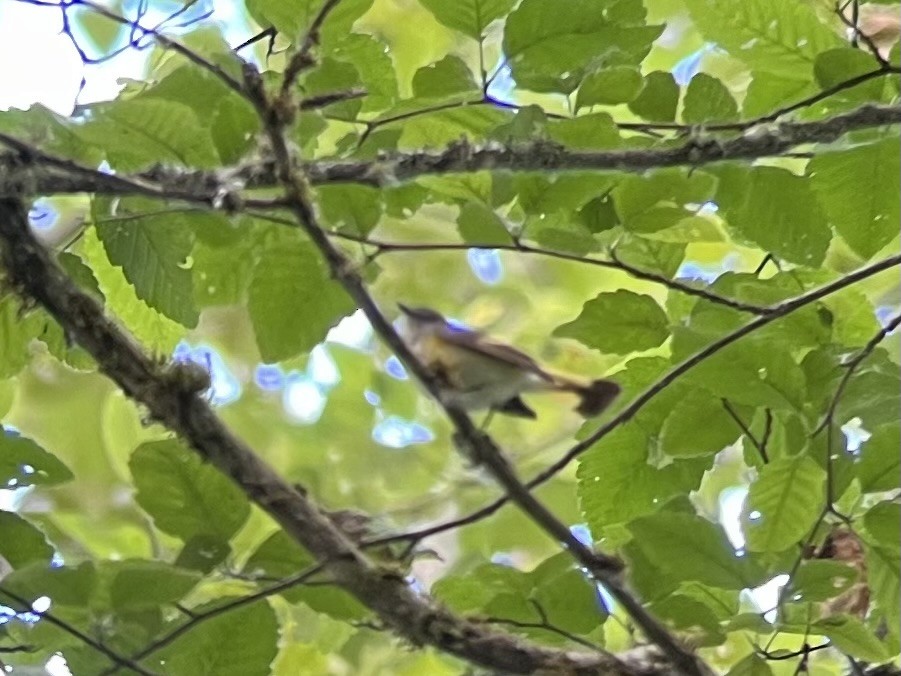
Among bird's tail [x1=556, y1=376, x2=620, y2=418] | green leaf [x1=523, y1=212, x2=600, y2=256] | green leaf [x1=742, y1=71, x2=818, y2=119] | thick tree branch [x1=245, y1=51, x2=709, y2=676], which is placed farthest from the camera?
green leaf [x1=742, y1=71, x2=818, y2=119]

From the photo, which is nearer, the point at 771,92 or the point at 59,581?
the point at 59,581

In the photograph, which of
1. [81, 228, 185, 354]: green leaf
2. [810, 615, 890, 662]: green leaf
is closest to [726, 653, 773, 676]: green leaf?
[810, 615, 890, 662]: green leaf

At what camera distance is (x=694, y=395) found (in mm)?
767

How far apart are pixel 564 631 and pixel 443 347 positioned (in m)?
0.25

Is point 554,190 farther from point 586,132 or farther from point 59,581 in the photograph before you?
point 59,581

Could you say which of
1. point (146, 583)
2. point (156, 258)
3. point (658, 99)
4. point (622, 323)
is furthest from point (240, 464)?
point (658, 99)

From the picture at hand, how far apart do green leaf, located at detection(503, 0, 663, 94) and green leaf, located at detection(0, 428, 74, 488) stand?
41 cm

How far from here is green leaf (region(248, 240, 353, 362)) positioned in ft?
→ 2.49

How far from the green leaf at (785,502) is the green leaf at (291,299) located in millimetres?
317

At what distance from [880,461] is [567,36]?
1.19 feet

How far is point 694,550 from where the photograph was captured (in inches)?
27.3

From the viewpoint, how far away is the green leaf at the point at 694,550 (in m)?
0.69

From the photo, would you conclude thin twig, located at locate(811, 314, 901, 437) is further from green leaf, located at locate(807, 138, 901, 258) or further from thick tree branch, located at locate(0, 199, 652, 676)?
thick tree branch, located at locate(0, 199, 652, 676)

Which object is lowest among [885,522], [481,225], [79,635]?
[79,635]
